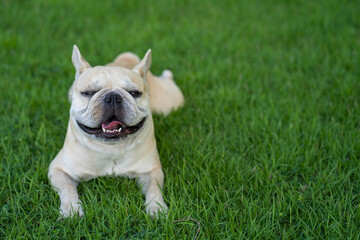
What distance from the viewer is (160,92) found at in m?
4.40

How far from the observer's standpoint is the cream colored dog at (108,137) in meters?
2.91

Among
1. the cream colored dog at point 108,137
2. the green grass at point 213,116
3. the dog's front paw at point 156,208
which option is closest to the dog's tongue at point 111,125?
the cream colored dog at point 108,137

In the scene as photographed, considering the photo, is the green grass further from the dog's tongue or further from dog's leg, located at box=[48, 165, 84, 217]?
the dog's tongue

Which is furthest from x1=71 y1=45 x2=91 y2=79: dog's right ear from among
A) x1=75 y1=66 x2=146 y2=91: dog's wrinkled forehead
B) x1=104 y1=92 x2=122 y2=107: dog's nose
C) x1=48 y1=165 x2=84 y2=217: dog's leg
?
x1=48 y1=165 x2=84 y2=217: dog's leg

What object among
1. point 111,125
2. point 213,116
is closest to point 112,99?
point 111,125

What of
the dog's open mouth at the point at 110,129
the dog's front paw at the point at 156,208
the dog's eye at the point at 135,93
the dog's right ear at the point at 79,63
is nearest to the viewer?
the dog's front paw at the point at 156,208

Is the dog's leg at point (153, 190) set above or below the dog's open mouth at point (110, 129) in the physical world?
below

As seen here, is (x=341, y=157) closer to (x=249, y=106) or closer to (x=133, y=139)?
(x=249, y=106)

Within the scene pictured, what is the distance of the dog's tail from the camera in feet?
14.2

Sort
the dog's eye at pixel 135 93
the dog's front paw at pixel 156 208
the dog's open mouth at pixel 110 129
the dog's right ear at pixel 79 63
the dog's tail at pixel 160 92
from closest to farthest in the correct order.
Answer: the dog's front paw at pixel 156 208
the dog's open mouth at pixel 110 129
the dog's eye at pixel 135 93
the dog's right ear at pixel 79 63
the dog's tail at pixel 160 92

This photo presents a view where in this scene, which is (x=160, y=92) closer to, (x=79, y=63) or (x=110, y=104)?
(x=79, y=63)

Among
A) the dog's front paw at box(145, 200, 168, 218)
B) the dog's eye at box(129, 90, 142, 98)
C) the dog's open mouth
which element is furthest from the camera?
the dog's eye at box(129, 90, 142, 98)

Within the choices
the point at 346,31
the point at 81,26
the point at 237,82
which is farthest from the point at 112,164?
the point at 346,31

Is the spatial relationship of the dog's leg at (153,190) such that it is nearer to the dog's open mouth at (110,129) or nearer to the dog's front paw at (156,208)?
the dog's front paw at (156,208)
